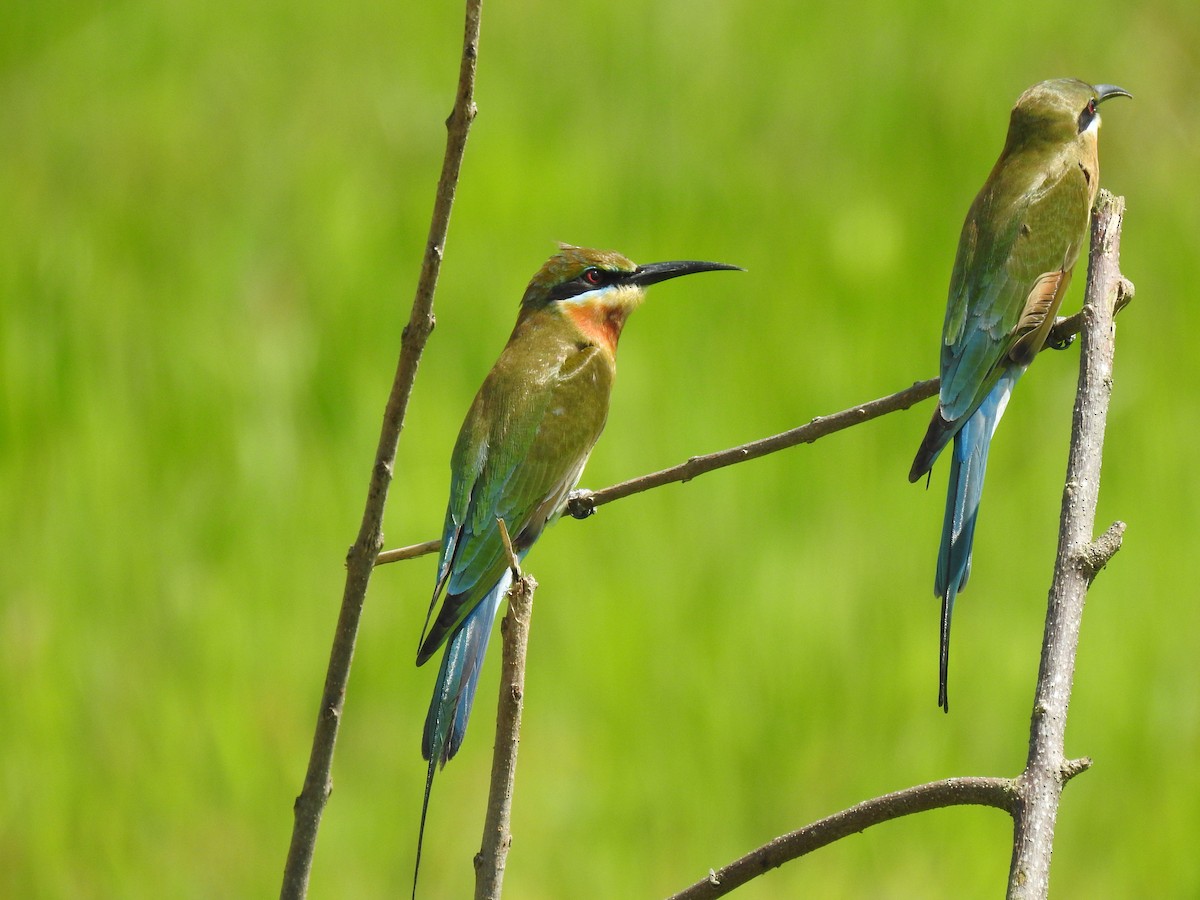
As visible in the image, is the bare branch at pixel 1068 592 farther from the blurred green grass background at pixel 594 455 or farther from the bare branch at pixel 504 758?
the blurred green grass background at pixel 594 455

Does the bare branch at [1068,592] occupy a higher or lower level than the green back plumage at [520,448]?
higher

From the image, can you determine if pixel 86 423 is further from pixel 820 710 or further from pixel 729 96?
pixel 729 96

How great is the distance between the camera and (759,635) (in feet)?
11.1

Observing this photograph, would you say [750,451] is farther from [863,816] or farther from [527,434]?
[527,434]

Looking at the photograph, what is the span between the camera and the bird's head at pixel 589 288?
2.26 meters

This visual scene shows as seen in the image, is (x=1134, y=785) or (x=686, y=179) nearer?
(x=1134, y=785)

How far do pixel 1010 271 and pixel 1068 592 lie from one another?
108 cm

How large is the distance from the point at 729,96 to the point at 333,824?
8.12 ft

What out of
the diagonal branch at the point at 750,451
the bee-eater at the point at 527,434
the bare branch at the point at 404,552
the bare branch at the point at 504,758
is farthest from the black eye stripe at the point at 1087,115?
the bare branch at the point at 504,758

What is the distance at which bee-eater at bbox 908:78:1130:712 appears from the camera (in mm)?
1804

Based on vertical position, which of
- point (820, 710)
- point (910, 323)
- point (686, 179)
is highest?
point (686, 179)

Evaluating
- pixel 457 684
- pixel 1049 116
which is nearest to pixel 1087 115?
pixel 1049 116

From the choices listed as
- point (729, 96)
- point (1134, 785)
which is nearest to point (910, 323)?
point (729, 96)

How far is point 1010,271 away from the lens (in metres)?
2.01
